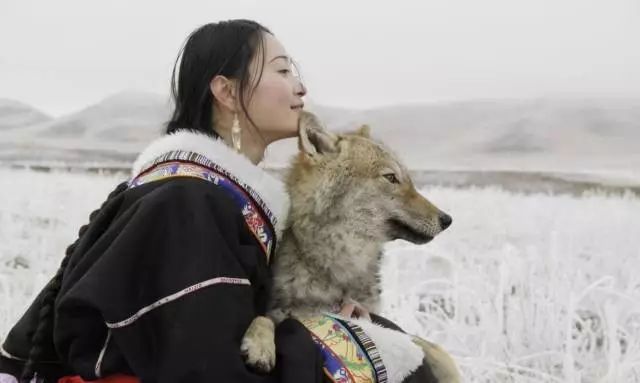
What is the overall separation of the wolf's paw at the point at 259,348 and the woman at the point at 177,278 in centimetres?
2

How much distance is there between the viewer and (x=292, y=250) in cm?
128

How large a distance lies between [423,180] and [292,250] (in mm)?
1349

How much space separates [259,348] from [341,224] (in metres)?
0.40

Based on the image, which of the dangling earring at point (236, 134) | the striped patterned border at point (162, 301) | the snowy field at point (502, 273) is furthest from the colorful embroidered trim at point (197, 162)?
the snowy field at point (502, 273)

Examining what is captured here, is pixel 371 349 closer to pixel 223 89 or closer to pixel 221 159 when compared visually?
pixel 221 159

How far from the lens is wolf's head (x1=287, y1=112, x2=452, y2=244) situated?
1288 mm

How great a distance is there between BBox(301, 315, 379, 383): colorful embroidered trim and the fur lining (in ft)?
0.10

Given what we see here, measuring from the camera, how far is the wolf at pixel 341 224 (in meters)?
1.24

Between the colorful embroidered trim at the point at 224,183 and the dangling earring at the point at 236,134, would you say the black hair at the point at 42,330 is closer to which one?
the colorful embroidered trim at the point at 224,183

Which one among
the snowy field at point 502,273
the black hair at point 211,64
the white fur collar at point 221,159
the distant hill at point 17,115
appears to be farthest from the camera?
the distant hill at point 17,115

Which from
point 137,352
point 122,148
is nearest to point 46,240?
point 122,148

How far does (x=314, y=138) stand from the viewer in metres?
1.34

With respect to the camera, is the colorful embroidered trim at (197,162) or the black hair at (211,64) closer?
the colorful embroidered trim at (197,162)

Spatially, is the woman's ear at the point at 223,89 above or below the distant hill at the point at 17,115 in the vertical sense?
above
